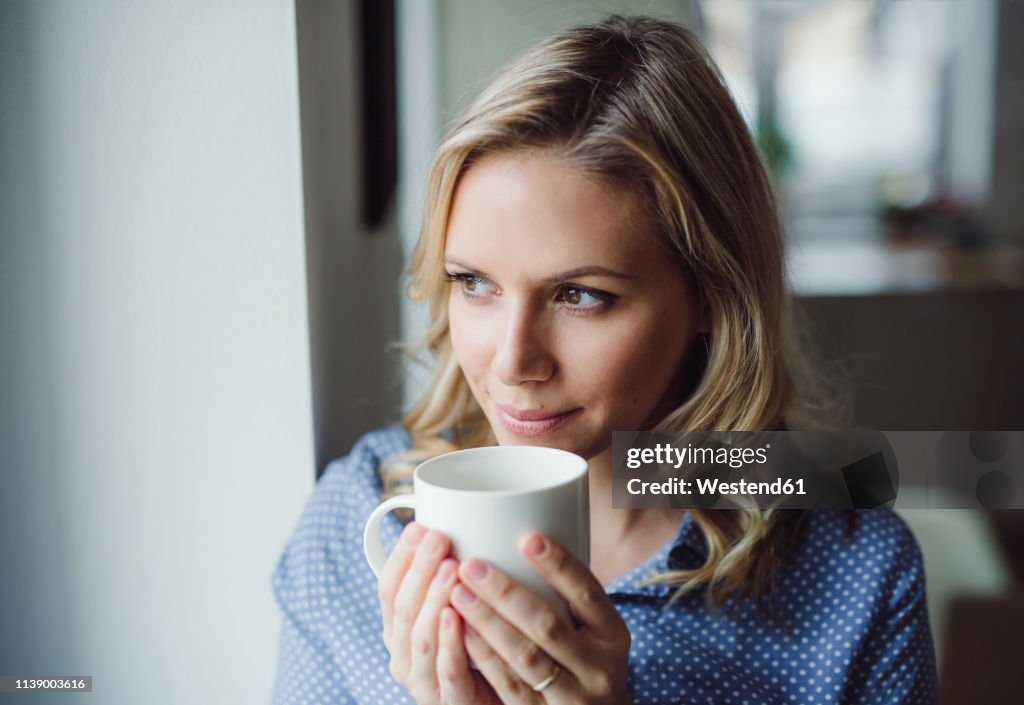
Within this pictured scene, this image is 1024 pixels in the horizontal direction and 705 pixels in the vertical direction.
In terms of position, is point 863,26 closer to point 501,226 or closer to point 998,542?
point 998,542

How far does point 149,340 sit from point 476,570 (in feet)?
1.11

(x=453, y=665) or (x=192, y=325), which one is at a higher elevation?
(x=192, y=325)

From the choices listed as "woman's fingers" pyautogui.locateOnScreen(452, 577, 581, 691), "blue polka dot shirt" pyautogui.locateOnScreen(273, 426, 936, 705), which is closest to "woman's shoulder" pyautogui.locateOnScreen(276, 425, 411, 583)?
"blue polka dot shirt" pyautogui.locateOnScreen(273, 426, 936, 705)

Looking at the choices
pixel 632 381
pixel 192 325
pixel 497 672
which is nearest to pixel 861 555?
pixel 632 381

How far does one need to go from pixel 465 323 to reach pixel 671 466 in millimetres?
166

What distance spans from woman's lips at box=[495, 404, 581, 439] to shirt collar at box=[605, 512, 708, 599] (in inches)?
6.3

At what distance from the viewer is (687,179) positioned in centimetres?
56

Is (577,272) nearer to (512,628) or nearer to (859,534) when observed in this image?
(512,628)

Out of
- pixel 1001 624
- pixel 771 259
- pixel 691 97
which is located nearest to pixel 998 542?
pixel 1001 624

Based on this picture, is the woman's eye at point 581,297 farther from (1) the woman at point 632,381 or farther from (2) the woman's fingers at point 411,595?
(2) the woman's fingers at point 411,595

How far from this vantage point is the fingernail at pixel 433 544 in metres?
0.38

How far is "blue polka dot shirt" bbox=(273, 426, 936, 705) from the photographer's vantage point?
0.58m

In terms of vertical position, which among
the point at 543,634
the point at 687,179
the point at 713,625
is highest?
the point at 687,179

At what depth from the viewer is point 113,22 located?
1.76ft
